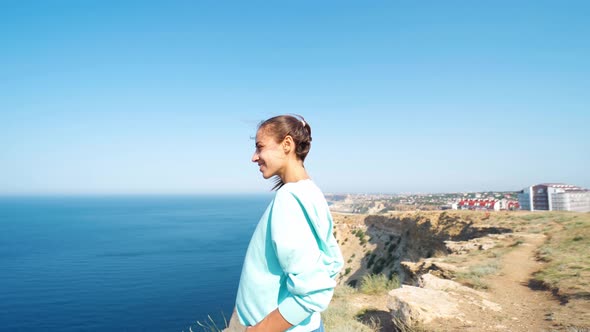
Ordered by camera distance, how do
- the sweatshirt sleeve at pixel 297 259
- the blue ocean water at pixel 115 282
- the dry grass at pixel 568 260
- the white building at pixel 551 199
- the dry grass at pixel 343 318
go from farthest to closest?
the white building at pixel 551 199 < the blue ocean water at pixel 115 282 < the dry grass at pixel 568 260 < the dry grass at pixel 343 318 < the sweatshirt sleeve at pixel 297 259

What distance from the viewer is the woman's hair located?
139cm

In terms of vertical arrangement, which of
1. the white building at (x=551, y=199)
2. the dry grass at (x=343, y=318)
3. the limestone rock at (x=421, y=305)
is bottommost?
the white building at (x=551, y=199)

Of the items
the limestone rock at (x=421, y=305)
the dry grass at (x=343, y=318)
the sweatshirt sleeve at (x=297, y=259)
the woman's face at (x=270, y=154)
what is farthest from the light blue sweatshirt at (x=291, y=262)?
the limestone rock at (x=421, y=305)

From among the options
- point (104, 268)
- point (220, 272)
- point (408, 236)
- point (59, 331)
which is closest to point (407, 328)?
point (408, 236)

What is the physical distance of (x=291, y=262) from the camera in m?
1.14

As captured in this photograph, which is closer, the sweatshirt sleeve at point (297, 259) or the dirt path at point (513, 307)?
the sweatshirt sleeve at point (297, 259)

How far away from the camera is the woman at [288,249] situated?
3.72 feet

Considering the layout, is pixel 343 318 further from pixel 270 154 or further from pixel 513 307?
pixel 270 154

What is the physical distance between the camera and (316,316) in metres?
1.38

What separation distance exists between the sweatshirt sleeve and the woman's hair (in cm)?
31

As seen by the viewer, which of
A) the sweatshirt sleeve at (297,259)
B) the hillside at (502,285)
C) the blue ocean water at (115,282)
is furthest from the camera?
the blue ocean water at (115,282)

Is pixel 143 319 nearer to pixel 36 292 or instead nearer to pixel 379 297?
pixel 36 292

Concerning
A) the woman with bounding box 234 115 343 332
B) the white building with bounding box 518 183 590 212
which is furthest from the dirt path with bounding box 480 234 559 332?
the white building with bounding box 518 183 590 212

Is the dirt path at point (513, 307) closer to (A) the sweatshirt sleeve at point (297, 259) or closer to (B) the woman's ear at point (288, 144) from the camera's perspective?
(A) the sweatshirt sleeve at point (297, 259)
